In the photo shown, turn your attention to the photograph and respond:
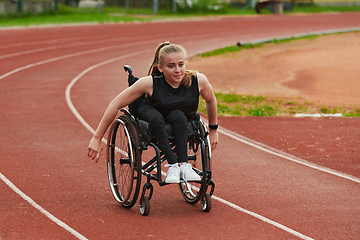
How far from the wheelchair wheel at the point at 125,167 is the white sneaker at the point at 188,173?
1.18ft

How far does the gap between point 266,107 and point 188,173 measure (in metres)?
5.77

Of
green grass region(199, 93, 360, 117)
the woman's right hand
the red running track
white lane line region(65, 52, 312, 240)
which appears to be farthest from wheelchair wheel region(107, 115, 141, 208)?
green grass region(199, 93, 360, 117)

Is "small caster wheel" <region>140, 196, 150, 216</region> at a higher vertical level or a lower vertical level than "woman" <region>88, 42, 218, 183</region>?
lower

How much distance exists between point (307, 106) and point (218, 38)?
528 inches

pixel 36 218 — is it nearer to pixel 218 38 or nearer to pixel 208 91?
pixel 208 91

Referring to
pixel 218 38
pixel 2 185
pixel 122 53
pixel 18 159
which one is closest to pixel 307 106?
pixel 18 159

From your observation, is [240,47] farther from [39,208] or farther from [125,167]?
[39,208]

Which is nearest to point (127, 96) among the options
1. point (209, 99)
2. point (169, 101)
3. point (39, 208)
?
point (169, 101)

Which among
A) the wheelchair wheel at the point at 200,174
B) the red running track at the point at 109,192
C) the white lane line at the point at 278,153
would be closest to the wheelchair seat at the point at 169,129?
the wheelchair wheel at the point at 200,174

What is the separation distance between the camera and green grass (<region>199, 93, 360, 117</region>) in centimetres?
954

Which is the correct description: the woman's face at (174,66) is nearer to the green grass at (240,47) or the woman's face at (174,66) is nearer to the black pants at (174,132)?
the black pants at (174,132)

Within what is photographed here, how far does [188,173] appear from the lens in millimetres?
4348

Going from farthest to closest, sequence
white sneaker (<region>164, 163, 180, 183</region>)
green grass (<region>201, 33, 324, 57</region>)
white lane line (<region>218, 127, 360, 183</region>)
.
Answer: green grass (<region>201, 33, 324, 57</region>)
white lane line (<region>218, 127, 360, 183</region>)
white sneaker (<region>164, 163, 180, 183</region>)

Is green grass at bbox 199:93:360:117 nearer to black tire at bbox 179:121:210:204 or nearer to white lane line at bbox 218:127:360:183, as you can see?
white lane line at bbox 218:127:360:183
